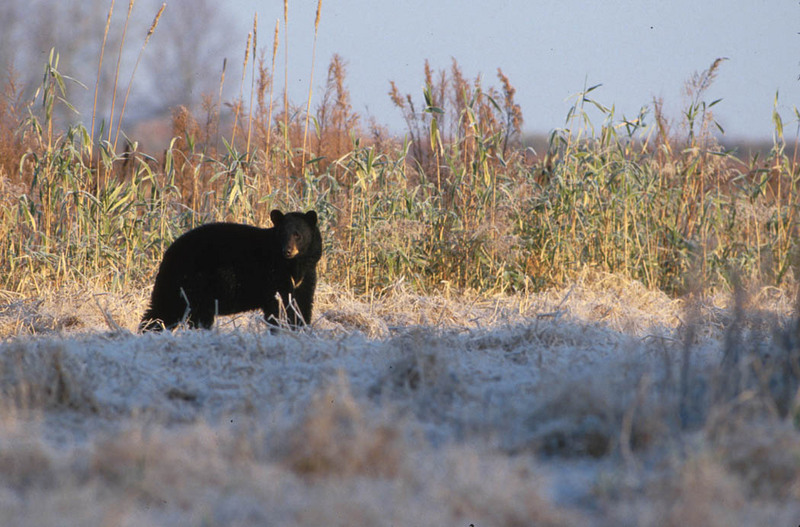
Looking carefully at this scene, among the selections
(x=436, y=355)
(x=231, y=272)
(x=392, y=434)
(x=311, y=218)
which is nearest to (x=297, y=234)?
(x=311, y=218)

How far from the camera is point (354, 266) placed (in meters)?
6.97

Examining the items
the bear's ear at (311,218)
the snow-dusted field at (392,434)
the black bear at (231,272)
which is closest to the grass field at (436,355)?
the snow-dusted field at (392,434)

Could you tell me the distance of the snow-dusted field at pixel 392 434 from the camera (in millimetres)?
1835

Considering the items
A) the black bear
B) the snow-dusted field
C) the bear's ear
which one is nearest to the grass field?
the snow-dusted field

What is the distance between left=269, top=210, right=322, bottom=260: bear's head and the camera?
506cm

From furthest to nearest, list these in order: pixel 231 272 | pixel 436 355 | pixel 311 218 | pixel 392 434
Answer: pixel 311 218
pixel 231 272
pixel 436 355
pixel 392 434

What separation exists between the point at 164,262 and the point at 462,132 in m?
3.31

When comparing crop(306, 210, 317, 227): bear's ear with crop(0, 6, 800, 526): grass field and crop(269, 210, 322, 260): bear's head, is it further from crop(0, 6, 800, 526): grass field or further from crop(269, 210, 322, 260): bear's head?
crop(0, 6, 800, 526): grass field

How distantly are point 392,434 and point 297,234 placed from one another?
3.06 meters

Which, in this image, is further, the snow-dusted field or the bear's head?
the bear's head

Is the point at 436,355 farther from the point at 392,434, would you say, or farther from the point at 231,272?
the point at 231,272

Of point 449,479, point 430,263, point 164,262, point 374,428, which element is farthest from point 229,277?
point 449,479

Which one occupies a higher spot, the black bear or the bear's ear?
the bear's ear

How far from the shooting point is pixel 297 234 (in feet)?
16.9
